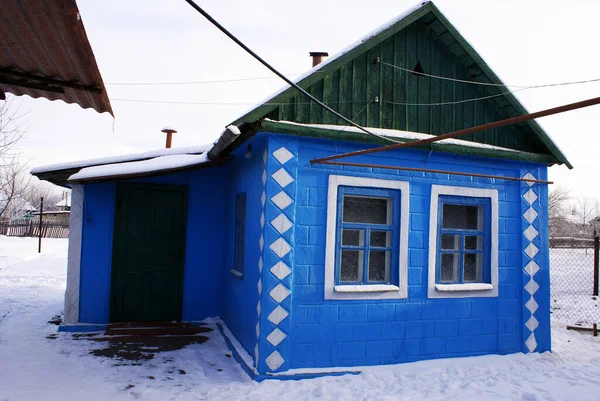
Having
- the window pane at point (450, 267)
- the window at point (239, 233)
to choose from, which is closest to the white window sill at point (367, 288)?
the window pane at point (450, 267)

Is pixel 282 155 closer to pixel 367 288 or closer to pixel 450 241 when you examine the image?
pixel 367 288

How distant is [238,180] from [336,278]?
93.5 inches

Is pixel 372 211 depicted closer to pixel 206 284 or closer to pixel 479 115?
pixel 479 115

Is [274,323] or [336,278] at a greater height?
[336,278]

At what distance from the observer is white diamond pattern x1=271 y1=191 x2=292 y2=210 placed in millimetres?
4883

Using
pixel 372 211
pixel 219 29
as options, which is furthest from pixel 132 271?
pixel 219 29

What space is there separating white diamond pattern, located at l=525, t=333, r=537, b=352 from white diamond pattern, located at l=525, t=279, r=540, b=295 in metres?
0.58

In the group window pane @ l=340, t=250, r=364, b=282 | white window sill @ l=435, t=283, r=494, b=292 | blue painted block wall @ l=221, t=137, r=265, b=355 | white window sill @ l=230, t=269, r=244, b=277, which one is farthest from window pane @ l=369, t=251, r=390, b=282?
white window sill @ l=230, t=269, r=244, b=277

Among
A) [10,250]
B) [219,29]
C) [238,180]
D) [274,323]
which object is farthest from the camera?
[10,250]

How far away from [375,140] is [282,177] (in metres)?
1.25

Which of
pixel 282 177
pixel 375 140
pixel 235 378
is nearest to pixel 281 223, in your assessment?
pixel 282 177

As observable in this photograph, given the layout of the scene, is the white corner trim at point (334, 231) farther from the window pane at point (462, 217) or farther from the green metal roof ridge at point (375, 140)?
the window pane at point (462, 217)

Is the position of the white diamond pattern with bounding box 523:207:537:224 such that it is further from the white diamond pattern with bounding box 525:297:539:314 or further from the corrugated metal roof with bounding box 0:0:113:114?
the corrugated metal roof with bounding box 0:0:113:114

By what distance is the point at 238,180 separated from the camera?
6684 millimetres
